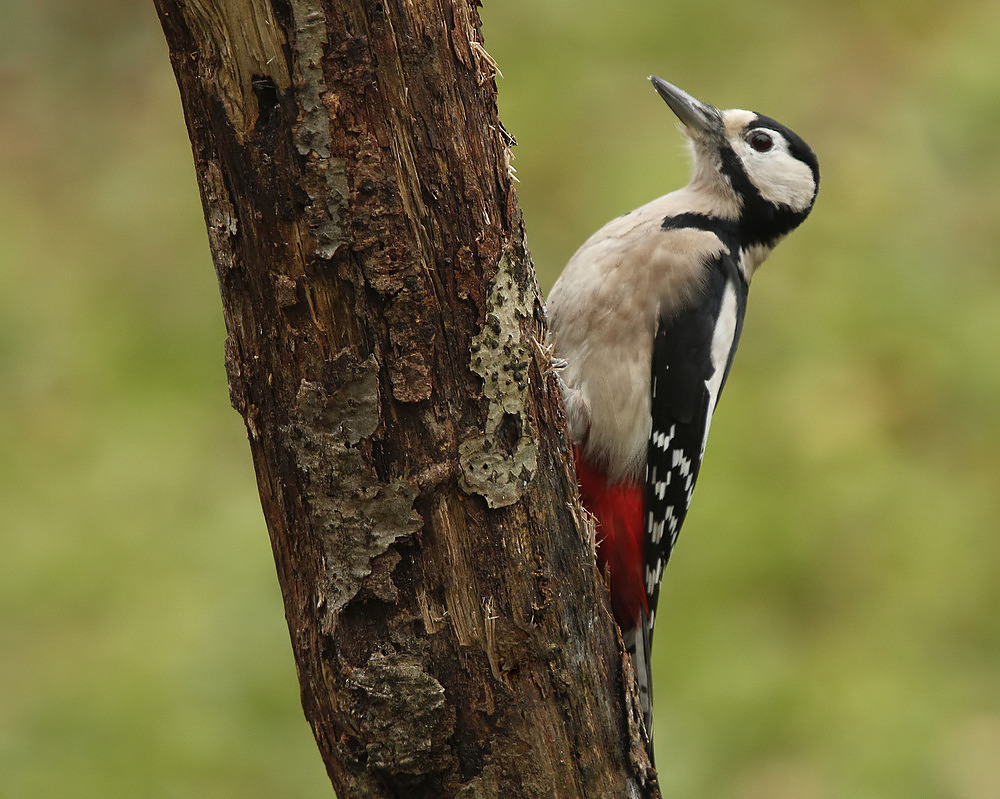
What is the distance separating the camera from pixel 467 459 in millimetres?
A: 2002

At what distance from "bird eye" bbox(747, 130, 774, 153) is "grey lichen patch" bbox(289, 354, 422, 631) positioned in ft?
7.17

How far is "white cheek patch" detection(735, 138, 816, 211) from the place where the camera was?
3.66 meters

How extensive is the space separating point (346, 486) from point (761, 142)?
226 cm

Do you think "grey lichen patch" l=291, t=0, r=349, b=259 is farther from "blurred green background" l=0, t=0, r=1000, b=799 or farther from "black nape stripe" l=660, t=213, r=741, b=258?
"blurred green background" l=0, t=0, r=1000, b=799

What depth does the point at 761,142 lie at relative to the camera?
3.69 metres

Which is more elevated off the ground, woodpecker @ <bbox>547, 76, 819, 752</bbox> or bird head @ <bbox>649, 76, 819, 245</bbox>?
bird head @ <bbox>649, 76, 819, 245</bbox>

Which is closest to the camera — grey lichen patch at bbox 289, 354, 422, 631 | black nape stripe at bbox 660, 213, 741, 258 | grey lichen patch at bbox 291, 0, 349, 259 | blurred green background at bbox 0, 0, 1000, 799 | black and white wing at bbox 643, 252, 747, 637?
grey lichen patch at bbox 291, 0, 349, 259

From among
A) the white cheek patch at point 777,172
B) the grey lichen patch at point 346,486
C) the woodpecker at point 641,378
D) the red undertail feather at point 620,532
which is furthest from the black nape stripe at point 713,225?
the grey lichen patch at point 346,486

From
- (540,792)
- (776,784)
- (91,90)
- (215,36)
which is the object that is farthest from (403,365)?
(91,90)

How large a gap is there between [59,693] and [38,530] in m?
0.96

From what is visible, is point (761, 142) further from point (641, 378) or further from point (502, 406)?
point (502, 406)

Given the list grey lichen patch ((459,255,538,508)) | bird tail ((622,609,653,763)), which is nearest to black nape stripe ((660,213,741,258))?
bird tail ((622,609,653,763))

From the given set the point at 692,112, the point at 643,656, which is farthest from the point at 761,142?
the point at 643,656

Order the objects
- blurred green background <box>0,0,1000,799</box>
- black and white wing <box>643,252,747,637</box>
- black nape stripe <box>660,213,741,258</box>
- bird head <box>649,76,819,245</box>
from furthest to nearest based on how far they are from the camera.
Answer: blurred green background <box>0,0,1000,799</box> < bird head <box>649,76,819,245</box> < black nape stripe <box>660,213,741,258</box> < black and white wing <box>643,252,747,637</box>
